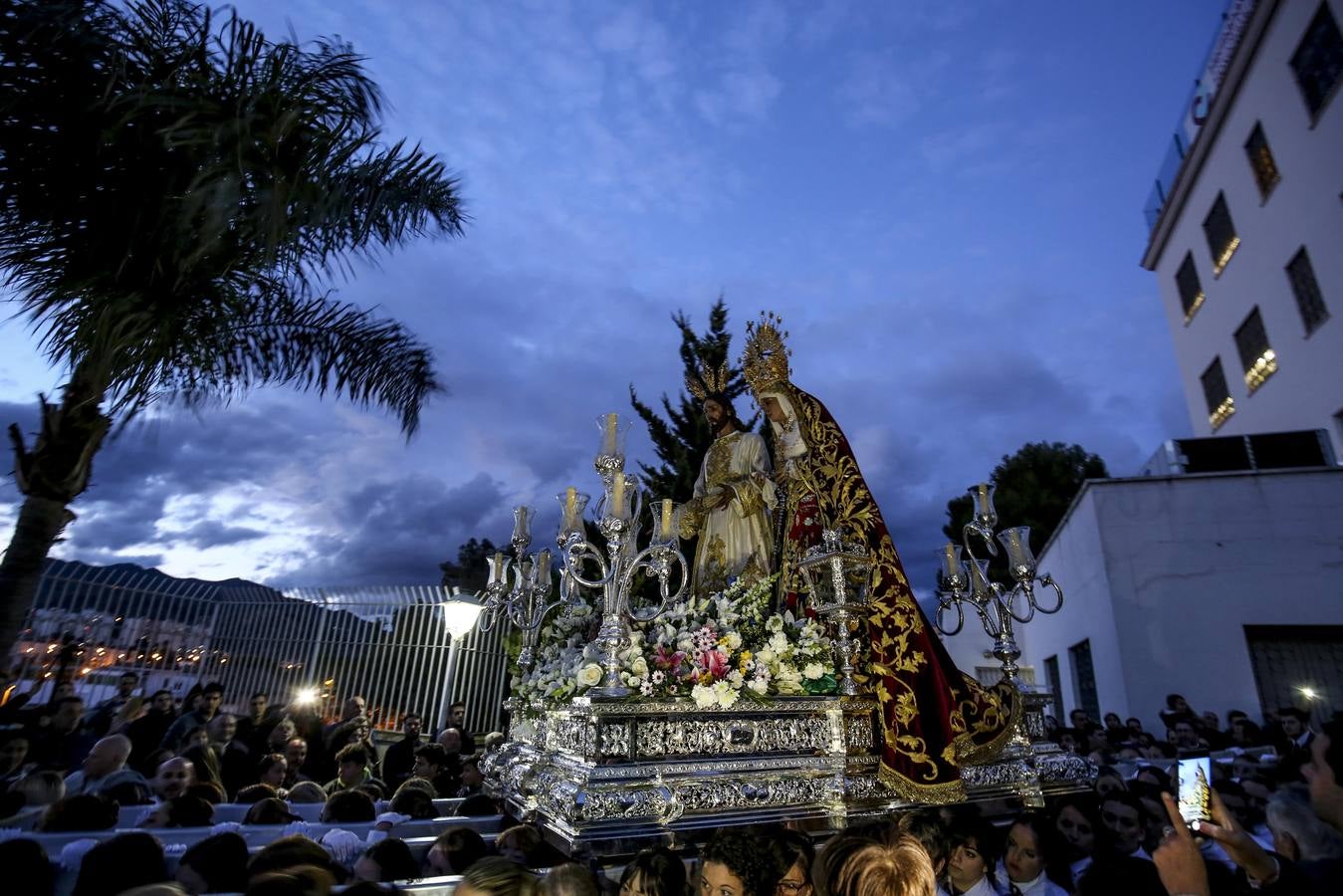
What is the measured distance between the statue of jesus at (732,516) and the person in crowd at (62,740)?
613 cm

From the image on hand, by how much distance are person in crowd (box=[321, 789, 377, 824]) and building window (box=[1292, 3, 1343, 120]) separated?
20.4 meters

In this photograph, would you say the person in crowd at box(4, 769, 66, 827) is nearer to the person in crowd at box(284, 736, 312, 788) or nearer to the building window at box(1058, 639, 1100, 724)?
the person in crowd at box(284, 736, 312, 788)

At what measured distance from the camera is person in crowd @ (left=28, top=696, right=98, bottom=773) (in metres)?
6.39

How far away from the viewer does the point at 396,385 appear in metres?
8.72

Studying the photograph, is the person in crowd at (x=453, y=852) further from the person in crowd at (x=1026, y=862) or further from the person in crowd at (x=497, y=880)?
the person in crowd at (x=1026, y=862)

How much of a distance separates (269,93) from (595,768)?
18.7 feet

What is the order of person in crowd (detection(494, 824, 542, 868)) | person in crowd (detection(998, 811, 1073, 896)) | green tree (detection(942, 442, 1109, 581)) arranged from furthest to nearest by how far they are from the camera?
1. green tree (detection(942, 442, 1109, 581))
2. person in crowd (detection(998, 811, 1073, 896))
3. person in crowd (detection(494, 824, 542, 868))

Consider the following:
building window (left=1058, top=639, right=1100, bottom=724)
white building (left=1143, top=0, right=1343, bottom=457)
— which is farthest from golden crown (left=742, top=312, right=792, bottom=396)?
white building (left=1143, top=0, right=1343, bottom=457)

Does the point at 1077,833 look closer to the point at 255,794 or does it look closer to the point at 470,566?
the point at 255,794

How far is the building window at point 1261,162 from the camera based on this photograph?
1609 cm

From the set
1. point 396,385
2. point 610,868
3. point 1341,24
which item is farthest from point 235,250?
point 1341,24

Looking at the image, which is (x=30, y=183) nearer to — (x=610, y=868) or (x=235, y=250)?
(x=235, y=250)

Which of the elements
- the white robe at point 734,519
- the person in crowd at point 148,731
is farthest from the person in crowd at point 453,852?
the person in crowd at point 148,731

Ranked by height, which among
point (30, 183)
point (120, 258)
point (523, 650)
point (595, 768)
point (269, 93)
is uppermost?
point (269, 93)
